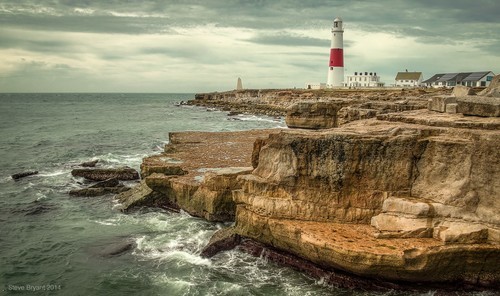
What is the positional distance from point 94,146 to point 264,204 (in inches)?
1393

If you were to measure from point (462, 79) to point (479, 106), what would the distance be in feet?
272

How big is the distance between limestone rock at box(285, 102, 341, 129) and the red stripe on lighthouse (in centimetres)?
5303

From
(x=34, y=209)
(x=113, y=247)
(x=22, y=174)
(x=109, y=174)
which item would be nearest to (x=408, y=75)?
(x=109, y=174)

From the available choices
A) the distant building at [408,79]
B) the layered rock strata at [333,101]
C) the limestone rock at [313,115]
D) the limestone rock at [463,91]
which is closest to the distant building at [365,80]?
the distant building at [408,79]

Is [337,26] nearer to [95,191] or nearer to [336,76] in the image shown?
[336,76]

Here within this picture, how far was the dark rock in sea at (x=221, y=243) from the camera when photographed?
17.7 m

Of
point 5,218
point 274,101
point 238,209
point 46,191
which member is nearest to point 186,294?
point 238,209

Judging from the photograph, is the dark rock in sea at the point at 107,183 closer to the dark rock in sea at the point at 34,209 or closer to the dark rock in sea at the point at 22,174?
the dark rock in sea at the point at 34,209

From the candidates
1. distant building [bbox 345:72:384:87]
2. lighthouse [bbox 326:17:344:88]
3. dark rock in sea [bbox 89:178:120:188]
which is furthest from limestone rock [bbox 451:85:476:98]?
distant building [bbox 345:72:384:87]

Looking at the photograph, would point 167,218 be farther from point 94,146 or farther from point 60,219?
point 94,146

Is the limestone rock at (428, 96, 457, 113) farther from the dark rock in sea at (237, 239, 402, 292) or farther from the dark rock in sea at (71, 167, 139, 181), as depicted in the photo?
the dark rock in sea at (71, 167, 139, 181)

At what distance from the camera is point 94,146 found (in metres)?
46.8

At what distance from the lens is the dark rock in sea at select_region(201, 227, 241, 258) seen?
17672 mm

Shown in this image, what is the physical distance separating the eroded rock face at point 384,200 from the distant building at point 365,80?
298 feet
